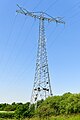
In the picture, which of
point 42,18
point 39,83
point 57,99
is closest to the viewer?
point 39,83

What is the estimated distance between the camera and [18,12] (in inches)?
1144

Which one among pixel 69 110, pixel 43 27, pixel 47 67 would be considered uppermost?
pixel 43 27

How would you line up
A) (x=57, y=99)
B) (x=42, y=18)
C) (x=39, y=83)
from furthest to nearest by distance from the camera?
1. (x=57, y=99)
2. (x=42, y=18)
3. (x=39, y=83)

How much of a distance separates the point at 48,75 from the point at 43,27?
628cm

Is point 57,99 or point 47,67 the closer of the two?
point 47,67

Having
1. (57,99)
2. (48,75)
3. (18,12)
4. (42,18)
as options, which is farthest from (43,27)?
(57,99)

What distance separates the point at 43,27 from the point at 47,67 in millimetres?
5397

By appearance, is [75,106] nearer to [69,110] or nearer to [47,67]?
[69,110]

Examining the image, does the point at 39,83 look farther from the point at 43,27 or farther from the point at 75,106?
the point at 43,27

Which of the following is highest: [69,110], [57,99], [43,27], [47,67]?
[43,27]

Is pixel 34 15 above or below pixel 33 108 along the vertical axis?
above

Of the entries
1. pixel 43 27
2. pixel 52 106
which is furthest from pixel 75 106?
pixel 43 27

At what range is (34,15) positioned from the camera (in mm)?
30438

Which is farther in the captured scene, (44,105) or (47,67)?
(44,105)
